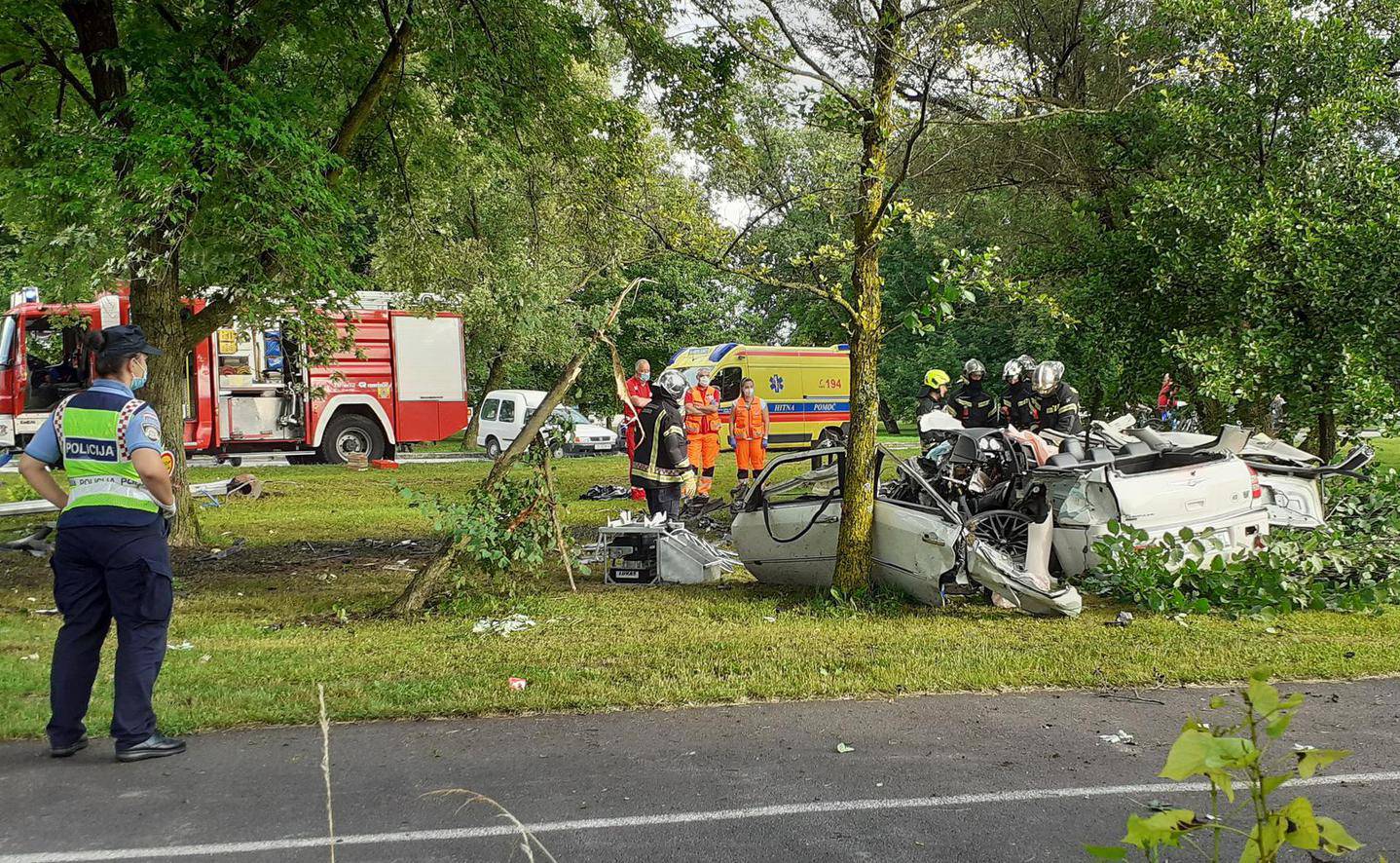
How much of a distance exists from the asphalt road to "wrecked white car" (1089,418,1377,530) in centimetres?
320

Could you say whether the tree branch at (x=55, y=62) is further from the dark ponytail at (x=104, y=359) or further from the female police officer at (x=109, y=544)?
the female police officer at (x=109, y=544)

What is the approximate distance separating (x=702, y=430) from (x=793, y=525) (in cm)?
689

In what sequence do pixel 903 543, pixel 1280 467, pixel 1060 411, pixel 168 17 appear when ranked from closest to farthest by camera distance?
pixel 903 543, pixel 1280 467, pixel 168 17, pixel 1060 411

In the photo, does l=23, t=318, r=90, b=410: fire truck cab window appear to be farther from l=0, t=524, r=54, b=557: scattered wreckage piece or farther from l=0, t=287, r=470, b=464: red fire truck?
l=0, t=524, r=54, b=557: scattered wreckage piece

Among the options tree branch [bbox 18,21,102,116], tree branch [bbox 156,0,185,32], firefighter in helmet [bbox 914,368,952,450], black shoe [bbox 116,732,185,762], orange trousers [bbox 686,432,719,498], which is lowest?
black shoe [bbox 116,732,185,762]

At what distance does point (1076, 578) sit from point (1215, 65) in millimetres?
4446

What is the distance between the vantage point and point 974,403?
Answer: 38.8 feet

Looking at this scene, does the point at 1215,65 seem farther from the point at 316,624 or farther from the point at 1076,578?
the point at 316,624

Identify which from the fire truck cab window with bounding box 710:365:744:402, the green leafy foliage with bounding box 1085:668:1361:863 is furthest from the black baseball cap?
the fire truck cab window with bounding box 710:365:744:402

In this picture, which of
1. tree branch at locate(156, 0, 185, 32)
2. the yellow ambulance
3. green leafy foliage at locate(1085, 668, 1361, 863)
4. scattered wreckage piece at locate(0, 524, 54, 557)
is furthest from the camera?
the yellow ambulance

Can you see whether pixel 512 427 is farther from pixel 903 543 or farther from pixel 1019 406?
pixel 903 543

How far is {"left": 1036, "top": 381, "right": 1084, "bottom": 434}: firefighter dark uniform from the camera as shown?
10.3 m

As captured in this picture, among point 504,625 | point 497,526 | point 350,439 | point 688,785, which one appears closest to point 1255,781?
point 688,785

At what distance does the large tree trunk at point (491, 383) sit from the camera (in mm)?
29812
